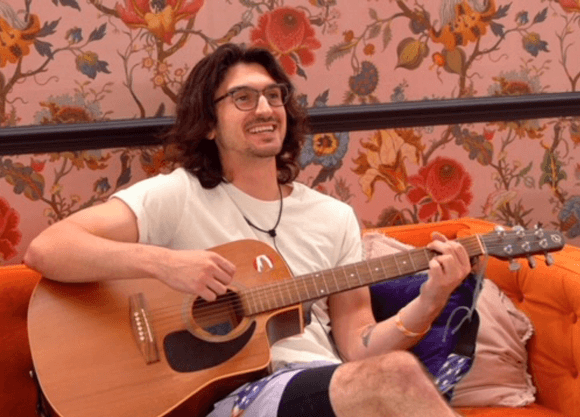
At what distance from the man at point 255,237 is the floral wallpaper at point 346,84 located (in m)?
0.24

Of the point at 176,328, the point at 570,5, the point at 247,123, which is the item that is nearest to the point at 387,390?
the point at 176,328

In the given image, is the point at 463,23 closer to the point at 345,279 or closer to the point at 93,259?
the point at 345,279

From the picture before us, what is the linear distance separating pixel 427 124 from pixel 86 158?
1.10m

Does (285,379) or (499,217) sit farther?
(499,217)

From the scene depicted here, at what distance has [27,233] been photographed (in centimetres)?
220

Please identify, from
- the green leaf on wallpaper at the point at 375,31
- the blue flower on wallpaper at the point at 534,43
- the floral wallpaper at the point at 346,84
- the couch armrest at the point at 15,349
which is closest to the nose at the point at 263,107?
the floral wallpaper at the point at 346,84

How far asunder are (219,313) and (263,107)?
0.57 m

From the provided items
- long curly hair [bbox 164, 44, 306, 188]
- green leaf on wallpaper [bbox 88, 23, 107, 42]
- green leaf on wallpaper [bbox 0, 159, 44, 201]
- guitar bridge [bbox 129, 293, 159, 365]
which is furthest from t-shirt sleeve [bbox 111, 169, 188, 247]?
green leaf on wallpaper [bbox 88, 23, 107, 42]

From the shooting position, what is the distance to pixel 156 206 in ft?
6.13

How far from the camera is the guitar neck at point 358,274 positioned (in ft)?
5.79

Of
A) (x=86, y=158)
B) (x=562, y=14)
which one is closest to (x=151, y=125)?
(x=86, y=158)

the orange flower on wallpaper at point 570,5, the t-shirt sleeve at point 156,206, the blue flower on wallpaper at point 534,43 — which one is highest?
the orange flower on wallpaper at point 570,5

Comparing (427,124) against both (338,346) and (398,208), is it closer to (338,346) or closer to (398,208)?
(398,208)

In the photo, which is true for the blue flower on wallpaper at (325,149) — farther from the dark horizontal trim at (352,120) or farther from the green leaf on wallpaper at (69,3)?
the green leaf on wallpaper at (69,3)
